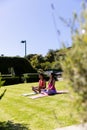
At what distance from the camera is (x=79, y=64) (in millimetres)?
3916

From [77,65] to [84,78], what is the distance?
0.70 ft

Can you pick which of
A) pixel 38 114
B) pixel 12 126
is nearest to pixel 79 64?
pixel 12 126

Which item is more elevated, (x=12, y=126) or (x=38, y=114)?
(x=38, y=114)

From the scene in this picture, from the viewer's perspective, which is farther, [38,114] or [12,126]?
[38,114]

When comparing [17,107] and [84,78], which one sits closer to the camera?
[84,78]

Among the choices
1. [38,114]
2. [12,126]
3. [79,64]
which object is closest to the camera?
[79,64]

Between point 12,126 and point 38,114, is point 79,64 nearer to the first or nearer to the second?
point 12,126

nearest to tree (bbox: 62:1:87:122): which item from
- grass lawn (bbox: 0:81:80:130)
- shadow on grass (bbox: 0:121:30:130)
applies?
grass lawn (bbox: 0:81:80:130)

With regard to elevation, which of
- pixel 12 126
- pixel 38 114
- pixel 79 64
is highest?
pixel 79 64

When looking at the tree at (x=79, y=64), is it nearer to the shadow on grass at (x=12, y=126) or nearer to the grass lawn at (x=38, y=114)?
the grass lawn at (x=38, y=114)

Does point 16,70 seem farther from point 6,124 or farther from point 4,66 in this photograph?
point 6,124

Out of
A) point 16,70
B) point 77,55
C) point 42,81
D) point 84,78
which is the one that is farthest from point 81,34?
point 16,70

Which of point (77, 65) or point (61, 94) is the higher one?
point (77, 65)

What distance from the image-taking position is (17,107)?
1548 cm
